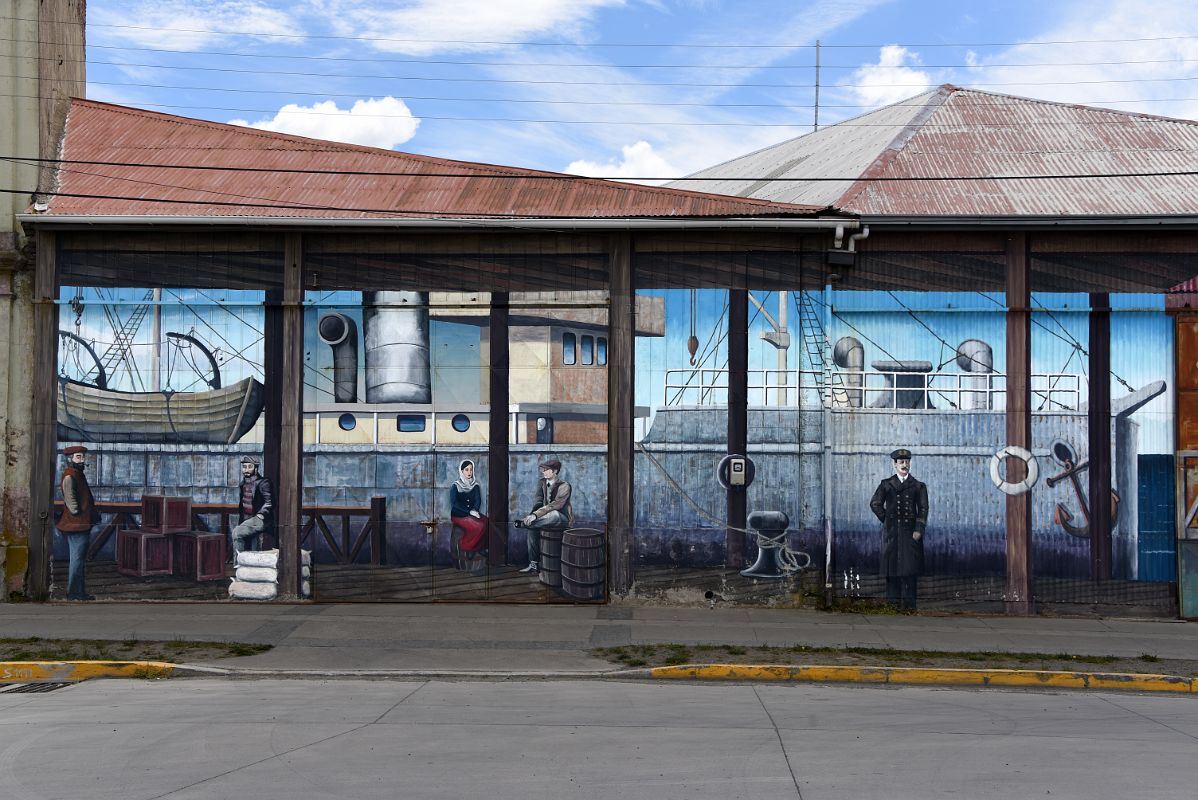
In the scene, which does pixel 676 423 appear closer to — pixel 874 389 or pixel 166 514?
pixel 874 389

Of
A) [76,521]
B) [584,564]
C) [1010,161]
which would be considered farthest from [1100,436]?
[76,521]

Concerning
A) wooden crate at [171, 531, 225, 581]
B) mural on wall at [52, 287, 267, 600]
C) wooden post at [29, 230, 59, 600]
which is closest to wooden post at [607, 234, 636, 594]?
mural on wall at [52, 287, 267, 600]

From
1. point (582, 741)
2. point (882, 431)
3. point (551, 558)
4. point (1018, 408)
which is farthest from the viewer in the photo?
point (551, 558)

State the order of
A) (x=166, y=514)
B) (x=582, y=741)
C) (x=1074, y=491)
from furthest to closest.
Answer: (x=166, y=514) < (x=1074, y=491) < (x=582, y=741)

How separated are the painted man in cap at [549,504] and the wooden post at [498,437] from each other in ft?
1.29

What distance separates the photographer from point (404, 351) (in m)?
15.1

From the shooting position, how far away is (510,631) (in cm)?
1319

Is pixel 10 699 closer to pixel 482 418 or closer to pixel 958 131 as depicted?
pixel 482 418

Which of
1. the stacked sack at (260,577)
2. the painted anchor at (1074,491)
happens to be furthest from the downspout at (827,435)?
the stacked sack at (260,577)

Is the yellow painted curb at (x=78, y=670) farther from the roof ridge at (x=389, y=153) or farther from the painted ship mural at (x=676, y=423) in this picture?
the roof ridge at (x=389, y=153)

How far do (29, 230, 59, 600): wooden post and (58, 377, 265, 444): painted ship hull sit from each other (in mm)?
191

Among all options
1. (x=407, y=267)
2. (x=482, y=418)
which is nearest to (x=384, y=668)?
(x=482, y=418)

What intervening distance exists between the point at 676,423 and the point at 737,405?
0.90 m

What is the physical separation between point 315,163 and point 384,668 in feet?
29.1
